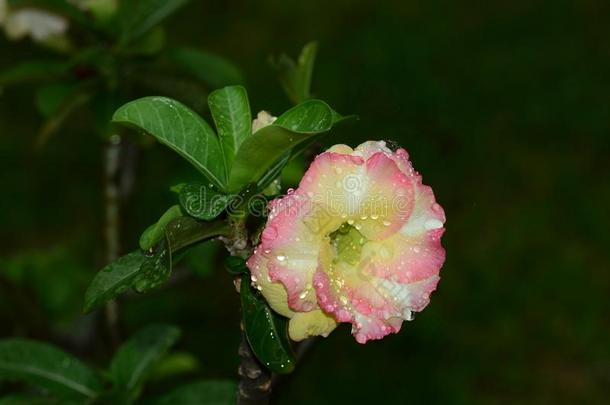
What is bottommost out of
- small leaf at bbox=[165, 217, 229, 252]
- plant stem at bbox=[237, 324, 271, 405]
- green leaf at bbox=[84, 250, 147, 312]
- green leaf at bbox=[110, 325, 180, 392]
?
green leaf at bbox=[110, 325, 180, 392]

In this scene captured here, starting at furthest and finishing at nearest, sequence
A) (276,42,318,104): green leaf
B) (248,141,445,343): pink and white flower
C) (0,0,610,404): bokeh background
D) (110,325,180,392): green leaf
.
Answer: (0,0,610,404): bokeh background, (110,325,180,392): green leaf, (276,42,318,104): green leaf, (248,141,445,343): pink and white flower

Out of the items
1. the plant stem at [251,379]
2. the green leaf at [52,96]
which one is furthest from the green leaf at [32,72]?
the plant stem at [251,379]

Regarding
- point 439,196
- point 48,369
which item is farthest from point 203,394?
point 439,196

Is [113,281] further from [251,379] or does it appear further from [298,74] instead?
[298,74]

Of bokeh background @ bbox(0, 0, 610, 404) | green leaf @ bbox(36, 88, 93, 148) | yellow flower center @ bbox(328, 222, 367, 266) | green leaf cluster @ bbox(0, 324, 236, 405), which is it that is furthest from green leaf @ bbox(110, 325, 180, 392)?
yellow flower center @ bbox(328, 222, 367, 266)

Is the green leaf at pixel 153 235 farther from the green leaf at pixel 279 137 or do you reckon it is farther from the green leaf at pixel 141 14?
the green leaf at pixel 141 14

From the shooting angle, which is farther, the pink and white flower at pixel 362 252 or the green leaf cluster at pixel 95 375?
the green leaf cluster at pixel 95 375

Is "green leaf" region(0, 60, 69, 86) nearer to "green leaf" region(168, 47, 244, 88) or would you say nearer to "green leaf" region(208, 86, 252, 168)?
"green leaf" region(168, 47, 244, 88)
